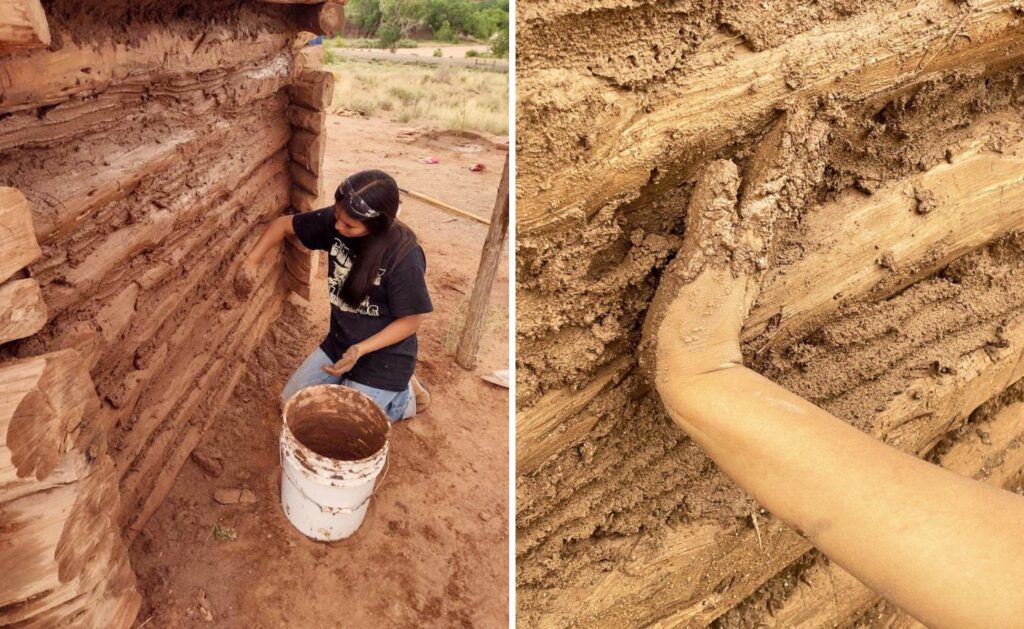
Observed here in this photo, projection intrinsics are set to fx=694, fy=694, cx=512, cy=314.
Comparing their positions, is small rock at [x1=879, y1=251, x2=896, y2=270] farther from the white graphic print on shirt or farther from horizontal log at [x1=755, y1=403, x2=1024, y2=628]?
the white graphic print on shirt

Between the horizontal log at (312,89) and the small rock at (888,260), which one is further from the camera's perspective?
the horizontal log at (312,89)

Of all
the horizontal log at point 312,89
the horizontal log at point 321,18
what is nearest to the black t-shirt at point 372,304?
the horizontal log at point 312,89

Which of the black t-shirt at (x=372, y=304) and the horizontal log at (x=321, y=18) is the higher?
the horizontal log at (x=321, y=18)

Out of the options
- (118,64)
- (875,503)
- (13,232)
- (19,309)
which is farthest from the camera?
(118,64)

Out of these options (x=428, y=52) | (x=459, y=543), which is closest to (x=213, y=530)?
(x=459, y=543)

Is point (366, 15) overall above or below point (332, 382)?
below

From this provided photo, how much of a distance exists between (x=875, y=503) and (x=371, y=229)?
2316mm

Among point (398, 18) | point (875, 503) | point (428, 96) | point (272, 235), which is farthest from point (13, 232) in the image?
point (398, 18)

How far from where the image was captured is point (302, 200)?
403cm

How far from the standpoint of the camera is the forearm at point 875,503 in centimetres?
96

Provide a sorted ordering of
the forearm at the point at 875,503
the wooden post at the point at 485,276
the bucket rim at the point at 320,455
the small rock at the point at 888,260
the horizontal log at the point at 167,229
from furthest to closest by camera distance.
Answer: the wooden post at the point at 485,276, the bucket rim at the point at 320,455, the horizontal log at the point at 167,229, the small rock at the point at 888,260, the forearm at the point at 875,503

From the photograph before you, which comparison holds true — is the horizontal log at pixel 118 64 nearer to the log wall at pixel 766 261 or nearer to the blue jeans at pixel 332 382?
the log wall at pixel 766 261

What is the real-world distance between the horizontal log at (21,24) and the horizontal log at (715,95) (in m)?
0.84

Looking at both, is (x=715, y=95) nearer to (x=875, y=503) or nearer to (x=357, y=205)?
(x=875, y=503)
